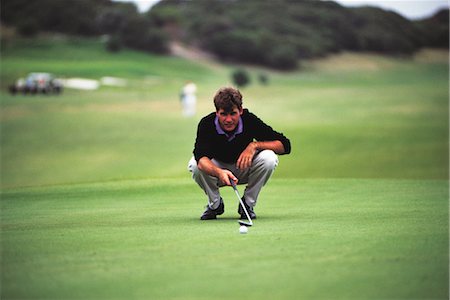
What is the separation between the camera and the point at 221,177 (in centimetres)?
734

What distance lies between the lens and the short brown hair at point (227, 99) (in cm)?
717

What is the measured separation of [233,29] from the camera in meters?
121

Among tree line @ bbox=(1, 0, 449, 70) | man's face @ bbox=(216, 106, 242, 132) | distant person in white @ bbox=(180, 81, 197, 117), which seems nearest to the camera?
man's face @ bbox=(216, 106, 242, 132)

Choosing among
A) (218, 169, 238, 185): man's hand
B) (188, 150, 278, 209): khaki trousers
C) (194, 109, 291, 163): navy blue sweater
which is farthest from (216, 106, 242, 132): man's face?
(188, 150, 278, 209): khaki trousers

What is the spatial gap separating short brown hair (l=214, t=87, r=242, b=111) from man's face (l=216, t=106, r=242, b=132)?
0.05m

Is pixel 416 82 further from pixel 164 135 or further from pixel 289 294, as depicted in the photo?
pixel 289 294

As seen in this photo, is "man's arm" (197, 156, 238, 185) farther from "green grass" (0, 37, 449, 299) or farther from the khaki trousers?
"green grass" (0, 37, 449, 299)

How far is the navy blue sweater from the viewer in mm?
7664

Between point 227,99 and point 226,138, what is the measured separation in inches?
25.9

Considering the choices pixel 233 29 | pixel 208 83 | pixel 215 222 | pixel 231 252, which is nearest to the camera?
pixel 231 252

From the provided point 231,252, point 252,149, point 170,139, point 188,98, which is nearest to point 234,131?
point 252,149

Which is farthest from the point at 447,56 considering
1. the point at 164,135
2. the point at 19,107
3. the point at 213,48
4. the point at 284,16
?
the point at 164,135

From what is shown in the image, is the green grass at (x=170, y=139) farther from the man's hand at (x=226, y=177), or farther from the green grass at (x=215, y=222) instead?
the man's hand at (x=226, y=177)

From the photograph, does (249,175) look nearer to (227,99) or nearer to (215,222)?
(215,222)
